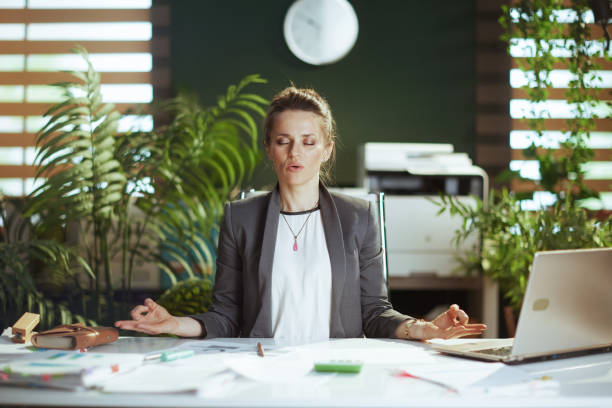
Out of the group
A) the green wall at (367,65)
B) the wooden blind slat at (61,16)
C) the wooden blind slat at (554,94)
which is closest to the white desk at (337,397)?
the green wall at (367,65)

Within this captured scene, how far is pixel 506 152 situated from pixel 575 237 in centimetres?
155

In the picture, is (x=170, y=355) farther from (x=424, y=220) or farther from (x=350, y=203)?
(x=424, y=220)

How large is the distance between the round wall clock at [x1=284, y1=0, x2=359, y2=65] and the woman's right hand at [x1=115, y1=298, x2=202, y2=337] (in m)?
2.80

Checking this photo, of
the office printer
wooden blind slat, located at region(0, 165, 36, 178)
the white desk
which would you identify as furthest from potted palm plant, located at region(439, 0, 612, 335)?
wooden blind slat, located at region(0, 165, 36, 178)

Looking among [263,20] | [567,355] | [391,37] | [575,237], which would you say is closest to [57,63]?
[263,20]

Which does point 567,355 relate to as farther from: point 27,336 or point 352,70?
point 352,70

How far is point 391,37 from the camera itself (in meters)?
3.83

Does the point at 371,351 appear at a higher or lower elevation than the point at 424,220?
lower

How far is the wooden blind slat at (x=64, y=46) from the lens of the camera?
152 inches

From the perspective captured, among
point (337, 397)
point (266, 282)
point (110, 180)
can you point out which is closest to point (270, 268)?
point (266, 282)

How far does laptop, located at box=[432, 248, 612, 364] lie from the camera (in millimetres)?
976

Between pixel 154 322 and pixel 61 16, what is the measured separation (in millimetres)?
3362

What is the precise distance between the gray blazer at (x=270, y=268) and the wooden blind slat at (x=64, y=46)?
2.65 m

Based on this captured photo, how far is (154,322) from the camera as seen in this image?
4.10 ft
